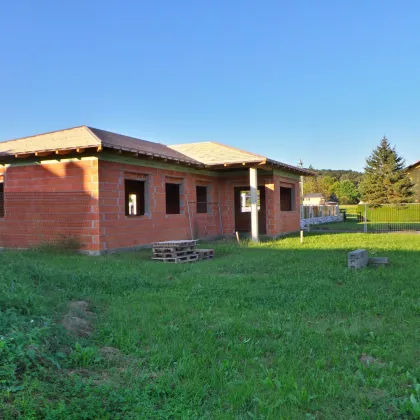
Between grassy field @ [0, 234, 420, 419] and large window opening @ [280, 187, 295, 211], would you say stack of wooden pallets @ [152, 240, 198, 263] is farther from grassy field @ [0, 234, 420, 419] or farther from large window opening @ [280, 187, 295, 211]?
large window opening @ [280, 187, 295, 211]

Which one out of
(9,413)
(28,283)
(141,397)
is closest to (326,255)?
(28,283)

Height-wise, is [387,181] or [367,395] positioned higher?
[387,181]

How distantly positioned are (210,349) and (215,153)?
15741 millimetres

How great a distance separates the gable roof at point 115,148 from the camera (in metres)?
13.3

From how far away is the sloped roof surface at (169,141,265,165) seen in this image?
17905 mm

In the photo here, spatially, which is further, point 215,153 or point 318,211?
point 318,211

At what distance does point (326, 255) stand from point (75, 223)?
26.2ft

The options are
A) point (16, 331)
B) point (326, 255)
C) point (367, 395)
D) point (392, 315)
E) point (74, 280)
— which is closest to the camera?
point (367, 395)

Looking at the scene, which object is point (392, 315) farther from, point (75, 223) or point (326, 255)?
point (75, 223)

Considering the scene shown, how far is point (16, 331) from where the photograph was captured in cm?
400

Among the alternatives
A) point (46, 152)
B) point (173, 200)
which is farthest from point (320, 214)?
point (46, 152)

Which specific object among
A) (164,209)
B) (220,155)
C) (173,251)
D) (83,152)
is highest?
(220,155)

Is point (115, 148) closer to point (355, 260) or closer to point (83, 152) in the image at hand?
point (83, 152)

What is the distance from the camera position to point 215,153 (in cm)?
1966
